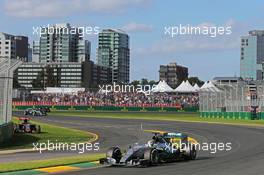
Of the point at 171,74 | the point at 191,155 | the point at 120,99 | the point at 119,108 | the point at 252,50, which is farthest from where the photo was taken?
the point at 171,74

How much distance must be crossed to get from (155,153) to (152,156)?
12.2 inches

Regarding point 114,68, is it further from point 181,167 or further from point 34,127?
point 181,167

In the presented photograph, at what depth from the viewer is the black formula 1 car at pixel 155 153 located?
1759 cm

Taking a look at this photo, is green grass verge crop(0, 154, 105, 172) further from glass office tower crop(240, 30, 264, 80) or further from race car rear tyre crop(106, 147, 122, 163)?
glass office tower crop(240, 30, 264, 80)

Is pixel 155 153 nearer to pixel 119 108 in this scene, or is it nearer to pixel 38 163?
pixel 38 163

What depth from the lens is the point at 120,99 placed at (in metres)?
91.1

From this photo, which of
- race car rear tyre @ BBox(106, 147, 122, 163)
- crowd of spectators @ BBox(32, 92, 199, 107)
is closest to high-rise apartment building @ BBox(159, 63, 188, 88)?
crowd of spectators @ BBox(32, 92, 199, 107)

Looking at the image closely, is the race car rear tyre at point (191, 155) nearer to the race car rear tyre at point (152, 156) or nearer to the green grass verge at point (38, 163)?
the race car rear tyre at point (152, 156)

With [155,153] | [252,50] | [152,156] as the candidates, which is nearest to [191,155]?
[155,153]

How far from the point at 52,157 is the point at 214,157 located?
6292mm

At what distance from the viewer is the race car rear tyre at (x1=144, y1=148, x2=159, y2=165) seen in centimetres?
1778

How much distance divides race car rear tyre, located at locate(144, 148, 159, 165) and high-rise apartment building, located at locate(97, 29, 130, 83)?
46.9 meters

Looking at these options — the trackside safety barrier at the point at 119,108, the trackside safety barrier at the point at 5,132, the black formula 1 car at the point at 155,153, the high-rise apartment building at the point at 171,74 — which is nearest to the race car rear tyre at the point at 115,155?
the black formula 1 car at the point at 155,153

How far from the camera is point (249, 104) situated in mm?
59094
